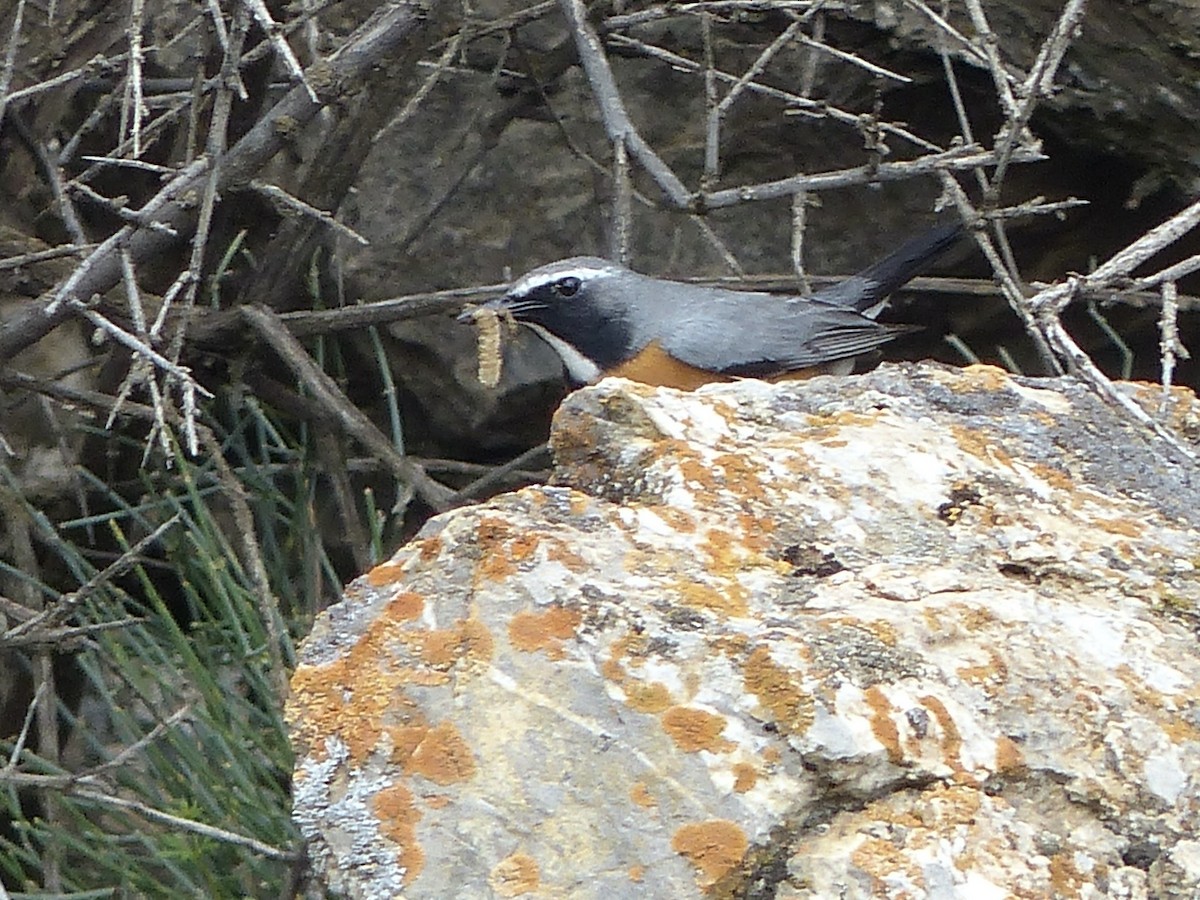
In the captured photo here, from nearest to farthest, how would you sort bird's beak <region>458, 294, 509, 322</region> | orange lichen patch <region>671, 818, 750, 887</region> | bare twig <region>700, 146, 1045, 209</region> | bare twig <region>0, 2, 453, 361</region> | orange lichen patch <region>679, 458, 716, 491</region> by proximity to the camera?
orange lichen patch <region>671, 818, 750, 887</region> < orange lichen patch <region>679, 458, 716, 491</region> < bare twig <region>700, 146, 1045, 209</region> < bare twig <region>0, 2, 453, 361</region> < bird's beak <region>458, 294, 509, 322</region>

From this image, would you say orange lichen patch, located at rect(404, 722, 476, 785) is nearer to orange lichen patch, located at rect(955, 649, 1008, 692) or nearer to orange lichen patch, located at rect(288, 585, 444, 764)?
orange lichen patch, located at rect(288, 585, 444, 764)

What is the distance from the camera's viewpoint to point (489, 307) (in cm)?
453

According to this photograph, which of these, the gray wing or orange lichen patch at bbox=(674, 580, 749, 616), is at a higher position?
orange lichen patch at bbox=(674, 580, 749, 616)

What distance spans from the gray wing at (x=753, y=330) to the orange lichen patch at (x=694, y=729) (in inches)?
113

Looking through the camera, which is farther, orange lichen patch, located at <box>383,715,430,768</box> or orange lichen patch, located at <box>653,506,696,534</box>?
orange lichen patch, located at <box>653,506,696,534</box>

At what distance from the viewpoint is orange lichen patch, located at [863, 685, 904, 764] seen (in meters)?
2.03

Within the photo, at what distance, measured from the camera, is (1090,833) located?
2.06 m

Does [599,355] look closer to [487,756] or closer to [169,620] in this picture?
[169,620]

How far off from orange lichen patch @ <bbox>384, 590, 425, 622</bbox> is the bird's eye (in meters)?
2.70

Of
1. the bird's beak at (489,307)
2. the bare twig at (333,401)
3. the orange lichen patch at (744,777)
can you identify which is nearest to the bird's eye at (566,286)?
the bird's beak at (489,307)

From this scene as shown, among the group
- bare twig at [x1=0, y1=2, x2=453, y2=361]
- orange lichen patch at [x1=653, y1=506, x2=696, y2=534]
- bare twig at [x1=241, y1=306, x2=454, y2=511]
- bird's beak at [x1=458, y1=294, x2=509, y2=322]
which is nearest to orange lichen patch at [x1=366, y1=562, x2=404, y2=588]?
orange lichen patch at [x1=653, y1=506, x2=696, y2=534]

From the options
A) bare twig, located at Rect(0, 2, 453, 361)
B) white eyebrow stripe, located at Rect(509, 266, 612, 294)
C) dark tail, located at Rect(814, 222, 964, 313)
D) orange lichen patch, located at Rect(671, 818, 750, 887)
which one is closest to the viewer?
orange lichen patch, located at Rect(671, 818, 750, 887)

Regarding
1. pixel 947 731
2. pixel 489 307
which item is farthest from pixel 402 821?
pixel 489 307

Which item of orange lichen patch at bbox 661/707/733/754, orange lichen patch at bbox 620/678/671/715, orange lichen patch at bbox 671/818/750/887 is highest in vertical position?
orange lichen patch at bbox 620/678/671/715
